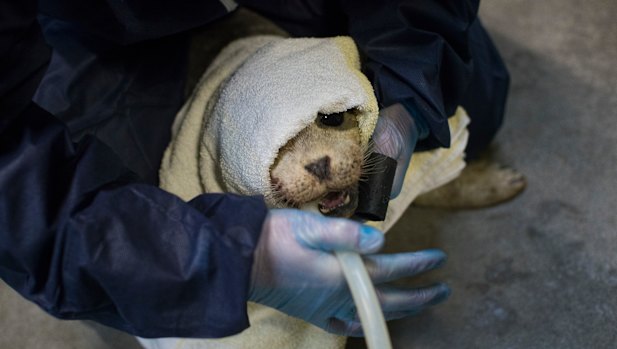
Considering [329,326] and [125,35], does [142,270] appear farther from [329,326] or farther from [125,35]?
[125,35]

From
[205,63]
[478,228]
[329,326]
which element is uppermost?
[205,63]

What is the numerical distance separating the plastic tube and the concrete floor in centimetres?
41

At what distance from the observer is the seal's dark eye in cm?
93

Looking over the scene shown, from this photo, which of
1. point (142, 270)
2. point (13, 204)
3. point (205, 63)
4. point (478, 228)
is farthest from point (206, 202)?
point (478, 228)

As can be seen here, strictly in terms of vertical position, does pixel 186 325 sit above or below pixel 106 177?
below

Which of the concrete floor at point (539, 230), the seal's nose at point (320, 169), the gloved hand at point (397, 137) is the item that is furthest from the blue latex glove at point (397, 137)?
the concrete floor at point (539, 230)

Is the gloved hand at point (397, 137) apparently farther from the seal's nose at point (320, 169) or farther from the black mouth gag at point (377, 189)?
the seal's nose at point (320, 169)

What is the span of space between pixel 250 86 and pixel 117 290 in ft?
1.10

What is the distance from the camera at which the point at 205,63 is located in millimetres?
1270

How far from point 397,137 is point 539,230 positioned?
1.33ft

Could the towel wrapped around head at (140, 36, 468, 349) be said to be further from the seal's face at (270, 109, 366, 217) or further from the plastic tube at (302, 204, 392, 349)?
the plastic tube at (302, 204, 392, 349)

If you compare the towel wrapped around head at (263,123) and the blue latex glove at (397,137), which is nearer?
the towel wrapped around head at (263,123)

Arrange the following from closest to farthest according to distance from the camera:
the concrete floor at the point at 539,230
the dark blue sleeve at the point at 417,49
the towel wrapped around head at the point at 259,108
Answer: the towel wrapped around head at the point at 259,108 → the dark blue sleeve at the point at 417,49 → the concrete floor at the point at 539,230

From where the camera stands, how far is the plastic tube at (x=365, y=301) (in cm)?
72
